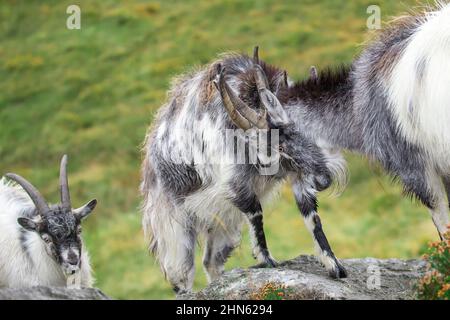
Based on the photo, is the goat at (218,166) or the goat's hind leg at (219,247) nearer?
the goat at (218,166)

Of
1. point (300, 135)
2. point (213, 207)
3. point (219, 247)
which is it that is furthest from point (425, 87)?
point (219, 247)

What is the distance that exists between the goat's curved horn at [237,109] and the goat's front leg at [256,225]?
A: 997 millimetres

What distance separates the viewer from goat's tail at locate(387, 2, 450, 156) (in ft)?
31.9

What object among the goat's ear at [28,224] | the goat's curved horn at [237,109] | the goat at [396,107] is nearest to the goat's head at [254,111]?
the goat's curved horn at [237,109]

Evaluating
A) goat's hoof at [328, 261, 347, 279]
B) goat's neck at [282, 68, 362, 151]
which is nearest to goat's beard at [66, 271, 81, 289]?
goat's hoof at [328, 261, 347, 279]

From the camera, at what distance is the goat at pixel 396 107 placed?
32.3 ft

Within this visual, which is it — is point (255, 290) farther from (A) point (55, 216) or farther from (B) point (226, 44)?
(B) point (226, 44)

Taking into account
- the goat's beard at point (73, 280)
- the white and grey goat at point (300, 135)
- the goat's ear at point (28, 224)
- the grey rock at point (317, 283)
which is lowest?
the goat's beard at point (73, 280)

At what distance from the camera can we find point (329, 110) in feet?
36.7

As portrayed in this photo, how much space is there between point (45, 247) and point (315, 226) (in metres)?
3.81

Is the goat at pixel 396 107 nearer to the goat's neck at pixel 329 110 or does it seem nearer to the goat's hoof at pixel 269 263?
the goat's neck at pixel 329 110

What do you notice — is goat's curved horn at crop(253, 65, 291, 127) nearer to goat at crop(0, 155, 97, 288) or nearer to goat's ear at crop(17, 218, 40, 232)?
goat at crop(0, 155, 97, 288)

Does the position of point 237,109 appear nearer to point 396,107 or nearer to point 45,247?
point 396,107

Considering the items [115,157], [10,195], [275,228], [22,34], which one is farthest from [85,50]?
[10,195]
